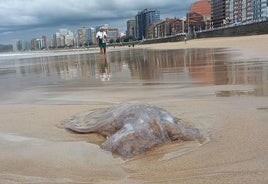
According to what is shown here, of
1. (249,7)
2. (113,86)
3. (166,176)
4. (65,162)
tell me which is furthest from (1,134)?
(249,7)

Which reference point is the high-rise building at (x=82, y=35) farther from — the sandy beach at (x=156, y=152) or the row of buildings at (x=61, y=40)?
the sandy beach at (x=156, y=152)

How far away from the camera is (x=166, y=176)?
2.28m

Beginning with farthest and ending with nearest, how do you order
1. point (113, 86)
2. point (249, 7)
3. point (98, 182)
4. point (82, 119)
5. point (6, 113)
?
1. point (249, 7)
2. point (113, 86)
3. point (6, 113)
4. point (82, 119)
5. point (98, 182)

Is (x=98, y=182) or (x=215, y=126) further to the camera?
(x=215, y=126)

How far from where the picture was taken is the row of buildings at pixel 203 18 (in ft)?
331

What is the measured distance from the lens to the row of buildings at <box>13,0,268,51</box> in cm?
10854

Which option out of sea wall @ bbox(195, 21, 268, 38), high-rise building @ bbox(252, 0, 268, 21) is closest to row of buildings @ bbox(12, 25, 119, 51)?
high-rise building @ bbox(252, 0, 268, 21)

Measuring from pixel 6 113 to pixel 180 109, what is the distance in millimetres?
2346

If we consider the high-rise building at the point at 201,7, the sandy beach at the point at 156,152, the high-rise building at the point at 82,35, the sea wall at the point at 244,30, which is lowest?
the sandy beach at the point at 156,152

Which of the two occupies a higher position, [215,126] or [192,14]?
[192,14]

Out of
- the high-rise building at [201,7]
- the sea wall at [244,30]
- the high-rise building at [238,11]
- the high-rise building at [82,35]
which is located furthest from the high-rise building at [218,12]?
the high-rise building at [82,35]

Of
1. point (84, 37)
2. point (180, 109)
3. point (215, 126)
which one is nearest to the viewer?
point (215, 126)

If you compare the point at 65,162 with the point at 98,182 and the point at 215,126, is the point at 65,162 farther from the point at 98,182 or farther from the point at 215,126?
the point at 215,126

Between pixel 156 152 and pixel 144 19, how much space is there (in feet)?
573
